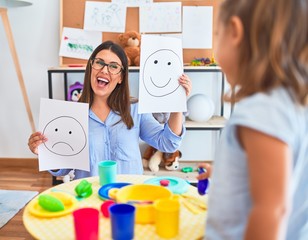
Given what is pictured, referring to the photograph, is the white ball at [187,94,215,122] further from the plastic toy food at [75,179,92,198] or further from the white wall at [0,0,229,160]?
the plastic toy food at [75,179,92,198]

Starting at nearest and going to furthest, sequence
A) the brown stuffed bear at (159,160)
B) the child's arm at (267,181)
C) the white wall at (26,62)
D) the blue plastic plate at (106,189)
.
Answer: the child's arm at (267,181), the blue plastic plate at (106,189), the brown stuffed bear at (159,160), the white wall at (26,62)

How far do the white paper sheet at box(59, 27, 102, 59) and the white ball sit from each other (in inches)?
32.7

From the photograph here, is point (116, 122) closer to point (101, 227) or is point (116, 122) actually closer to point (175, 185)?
point (175, 185)

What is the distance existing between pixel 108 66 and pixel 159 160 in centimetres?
130

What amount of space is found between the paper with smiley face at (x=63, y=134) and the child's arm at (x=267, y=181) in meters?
0.80

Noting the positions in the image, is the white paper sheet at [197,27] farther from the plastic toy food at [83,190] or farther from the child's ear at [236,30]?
the child's ear at [236,30]

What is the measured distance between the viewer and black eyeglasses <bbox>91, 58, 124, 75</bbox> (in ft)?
5.03

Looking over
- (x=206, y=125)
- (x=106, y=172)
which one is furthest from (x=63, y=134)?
(x=206, y=125)

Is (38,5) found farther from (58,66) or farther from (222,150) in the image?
(222,150)

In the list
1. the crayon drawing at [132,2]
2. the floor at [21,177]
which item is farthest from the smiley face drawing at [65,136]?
the crayon drawing at [132,2]

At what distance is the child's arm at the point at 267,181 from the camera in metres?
0.56

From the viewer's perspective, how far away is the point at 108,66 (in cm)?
153

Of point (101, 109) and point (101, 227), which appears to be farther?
point (101, 109)

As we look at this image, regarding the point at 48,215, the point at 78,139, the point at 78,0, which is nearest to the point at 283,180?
the point at 48,215
